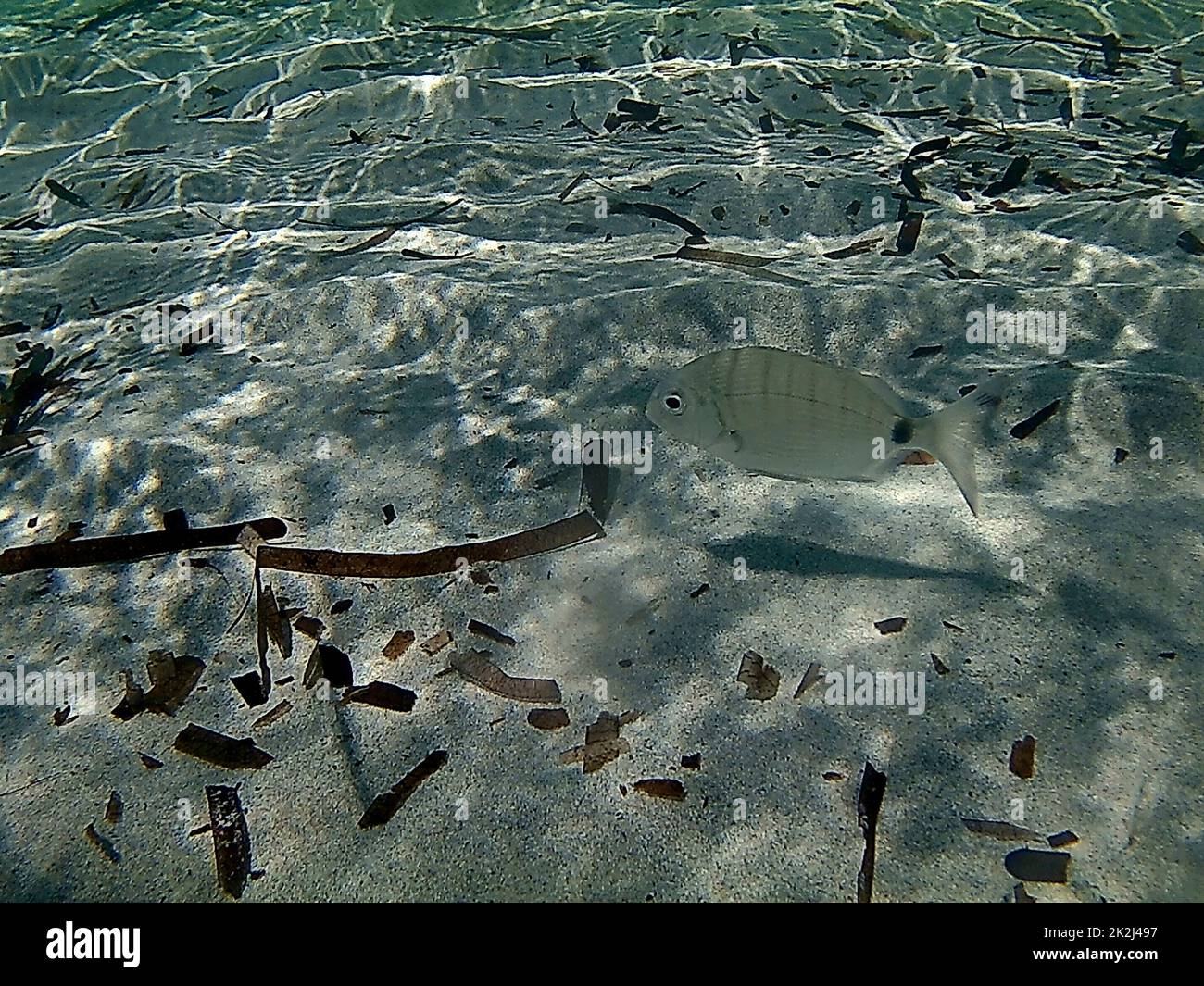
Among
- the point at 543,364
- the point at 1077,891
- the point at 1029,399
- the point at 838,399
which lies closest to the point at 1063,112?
the point at 1029,399

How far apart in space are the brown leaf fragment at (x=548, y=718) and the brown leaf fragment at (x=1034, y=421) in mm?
2566

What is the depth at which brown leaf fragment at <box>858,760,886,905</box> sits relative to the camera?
2.22 meters

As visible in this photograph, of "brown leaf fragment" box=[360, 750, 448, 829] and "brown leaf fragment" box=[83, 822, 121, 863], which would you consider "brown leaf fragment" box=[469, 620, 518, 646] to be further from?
"brown leaf fragment" box=[83, 822, 121, 863]

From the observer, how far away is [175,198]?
274 inches

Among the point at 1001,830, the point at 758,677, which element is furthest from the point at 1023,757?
the point at 758,677

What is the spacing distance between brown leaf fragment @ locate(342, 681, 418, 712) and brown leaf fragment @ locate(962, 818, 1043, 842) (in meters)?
1.79

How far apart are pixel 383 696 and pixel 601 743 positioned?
787 millimetres

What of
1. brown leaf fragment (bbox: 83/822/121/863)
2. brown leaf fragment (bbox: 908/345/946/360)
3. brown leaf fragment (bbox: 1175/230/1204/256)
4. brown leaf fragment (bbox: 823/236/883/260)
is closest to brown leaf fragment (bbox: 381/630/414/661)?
brown leaf fragment (bbox: 83/822/121/863)

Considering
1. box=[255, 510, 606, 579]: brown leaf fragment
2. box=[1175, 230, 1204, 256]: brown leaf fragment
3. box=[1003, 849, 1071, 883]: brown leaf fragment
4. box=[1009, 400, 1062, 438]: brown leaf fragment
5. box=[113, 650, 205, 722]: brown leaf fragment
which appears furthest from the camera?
box=[1175, 230, 1204, 256]: brown leaf fragment

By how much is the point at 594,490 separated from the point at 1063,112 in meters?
7.06

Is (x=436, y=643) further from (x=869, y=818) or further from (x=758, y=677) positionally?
(x=869, y=818)

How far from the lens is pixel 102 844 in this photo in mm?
2443

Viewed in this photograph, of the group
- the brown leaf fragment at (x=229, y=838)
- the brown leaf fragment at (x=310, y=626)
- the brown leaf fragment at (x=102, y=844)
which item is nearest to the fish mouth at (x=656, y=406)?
the brown leaf fragment at (x=310, y=626)

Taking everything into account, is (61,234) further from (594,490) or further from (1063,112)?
(1063,112)
